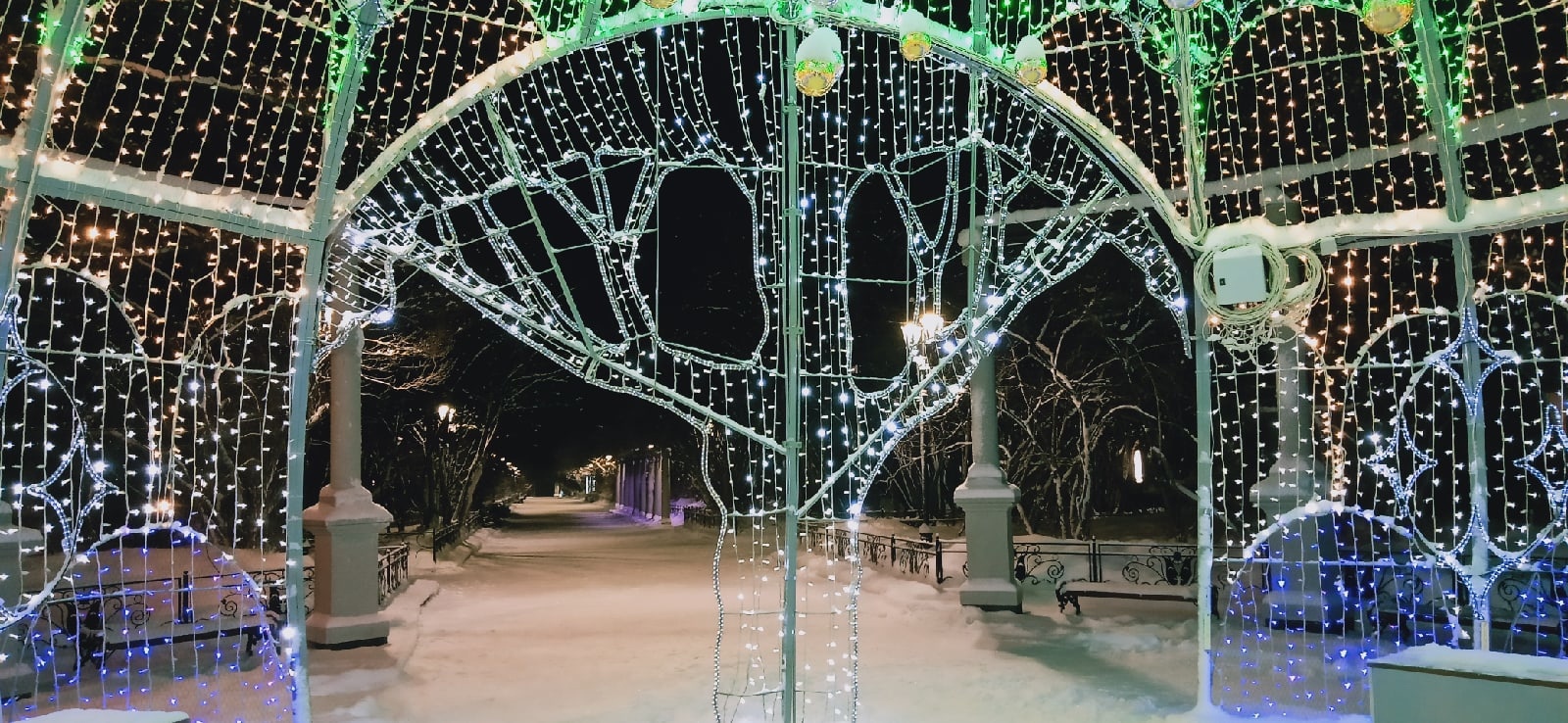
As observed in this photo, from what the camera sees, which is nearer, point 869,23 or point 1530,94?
point 869,23

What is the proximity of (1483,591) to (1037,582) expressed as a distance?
Answer: 8045 mm

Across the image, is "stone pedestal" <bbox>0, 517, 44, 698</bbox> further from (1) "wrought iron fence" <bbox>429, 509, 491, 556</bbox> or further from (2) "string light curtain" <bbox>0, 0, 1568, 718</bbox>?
(1) "wrought iron fence" <bbox>429, 509, 491, 556</bbox>

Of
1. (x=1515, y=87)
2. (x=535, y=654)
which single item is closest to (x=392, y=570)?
(x=535, y=654)

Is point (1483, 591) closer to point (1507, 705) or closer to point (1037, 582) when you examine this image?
point (1507, 705)

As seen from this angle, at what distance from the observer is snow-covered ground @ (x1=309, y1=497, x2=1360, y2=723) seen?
742cm

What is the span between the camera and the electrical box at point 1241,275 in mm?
6398

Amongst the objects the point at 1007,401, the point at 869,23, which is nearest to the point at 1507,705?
the point at 869,23

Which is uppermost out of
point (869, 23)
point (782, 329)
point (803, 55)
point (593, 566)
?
point (869, 23)

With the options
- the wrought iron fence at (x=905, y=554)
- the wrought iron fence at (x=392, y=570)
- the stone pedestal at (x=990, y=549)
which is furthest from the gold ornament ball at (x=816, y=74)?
the wrought iron fence at (x=392, y=570)

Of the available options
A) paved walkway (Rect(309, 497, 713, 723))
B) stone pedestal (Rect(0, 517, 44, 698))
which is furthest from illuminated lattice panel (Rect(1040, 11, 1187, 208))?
stone pedestal (Rect(0, 517, 44, 698))

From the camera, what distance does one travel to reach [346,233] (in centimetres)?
632

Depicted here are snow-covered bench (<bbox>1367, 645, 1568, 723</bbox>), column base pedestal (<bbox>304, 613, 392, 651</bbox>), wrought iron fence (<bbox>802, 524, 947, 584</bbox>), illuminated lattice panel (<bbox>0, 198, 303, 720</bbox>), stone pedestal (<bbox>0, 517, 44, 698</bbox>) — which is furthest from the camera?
wrought iron fence (<bbox>802, 524, 947, 584</bbox>)

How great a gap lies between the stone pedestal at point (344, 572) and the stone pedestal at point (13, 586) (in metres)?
2.12

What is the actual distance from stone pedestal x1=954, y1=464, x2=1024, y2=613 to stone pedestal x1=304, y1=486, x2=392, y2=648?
19.5 ft
